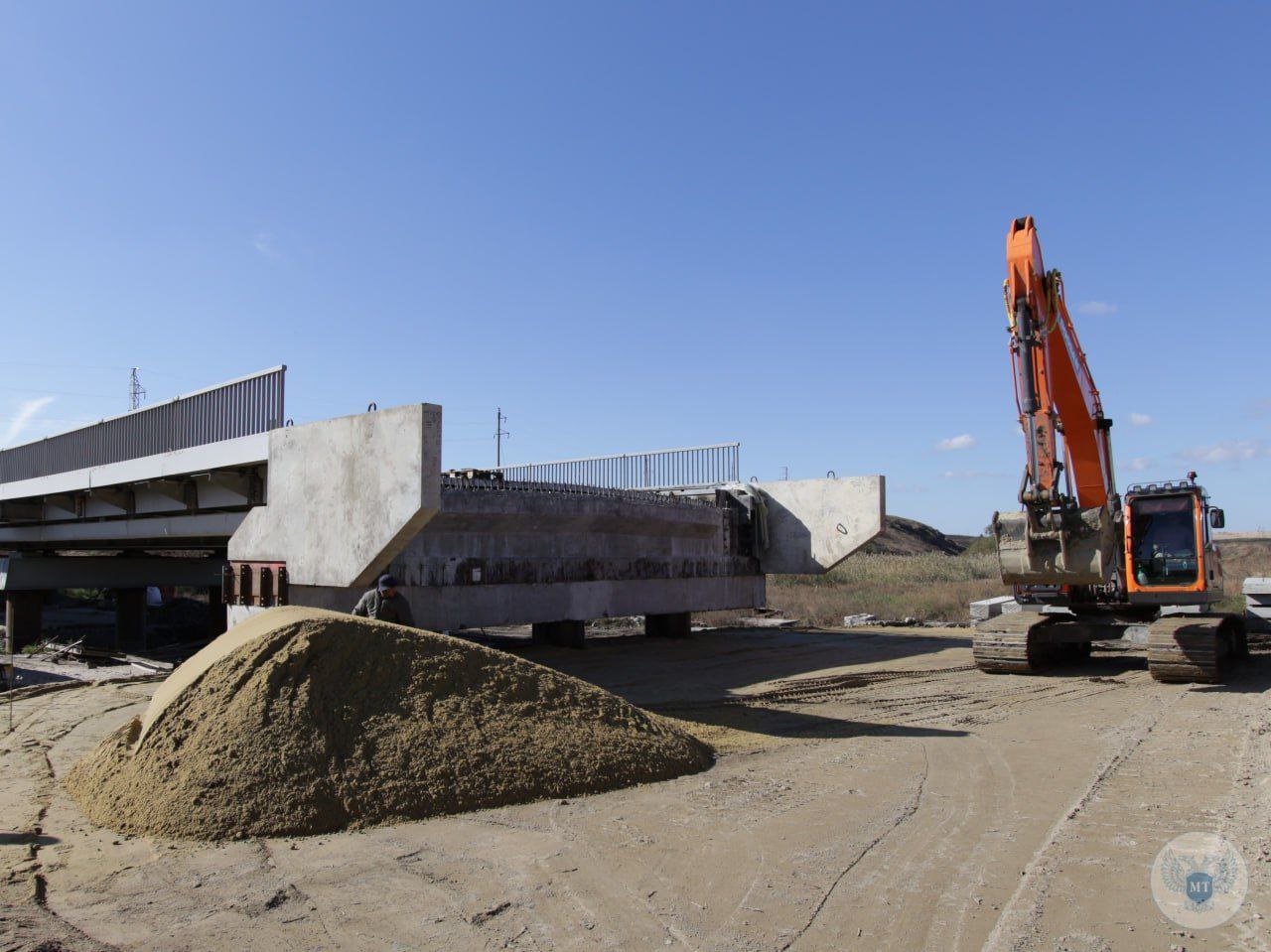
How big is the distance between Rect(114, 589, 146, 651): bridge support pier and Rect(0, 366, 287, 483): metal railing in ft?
18.9

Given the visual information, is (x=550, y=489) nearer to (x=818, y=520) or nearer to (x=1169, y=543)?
(x=818, y=520)

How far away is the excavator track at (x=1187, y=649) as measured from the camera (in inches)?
508

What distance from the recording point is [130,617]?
25.0m

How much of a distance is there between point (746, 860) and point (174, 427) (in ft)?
40.7

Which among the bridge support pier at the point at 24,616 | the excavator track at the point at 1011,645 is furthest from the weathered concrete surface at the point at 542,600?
the bridge support pier at the point at 24,616

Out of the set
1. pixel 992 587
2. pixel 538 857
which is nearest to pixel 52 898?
pixel 538 857

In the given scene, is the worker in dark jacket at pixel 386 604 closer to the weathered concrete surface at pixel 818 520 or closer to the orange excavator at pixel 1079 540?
the orange excavator at pixel 1079 540

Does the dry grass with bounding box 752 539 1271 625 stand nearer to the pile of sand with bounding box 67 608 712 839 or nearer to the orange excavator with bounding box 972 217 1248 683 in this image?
the orange excavator with bounding box 972 217 1248 683

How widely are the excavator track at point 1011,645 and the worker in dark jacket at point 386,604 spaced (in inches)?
370

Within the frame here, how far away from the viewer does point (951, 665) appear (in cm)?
1622

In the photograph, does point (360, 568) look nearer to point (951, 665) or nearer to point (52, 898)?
point (52, 898)

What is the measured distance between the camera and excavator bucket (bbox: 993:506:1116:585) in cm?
1330

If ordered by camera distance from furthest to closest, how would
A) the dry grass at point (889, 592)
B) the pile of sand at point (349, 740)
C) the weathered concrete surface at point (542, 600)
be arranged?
the dry grass at point (889, 592)
the weathered concrete surface at point (542, 600)
the pile of sand at point (349, 740)

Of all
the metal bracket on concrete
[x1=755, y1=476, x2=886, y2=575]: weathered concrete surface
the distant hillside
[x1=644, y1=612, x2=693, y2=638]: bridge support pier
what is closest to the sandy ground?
the metal bracket on concrete
